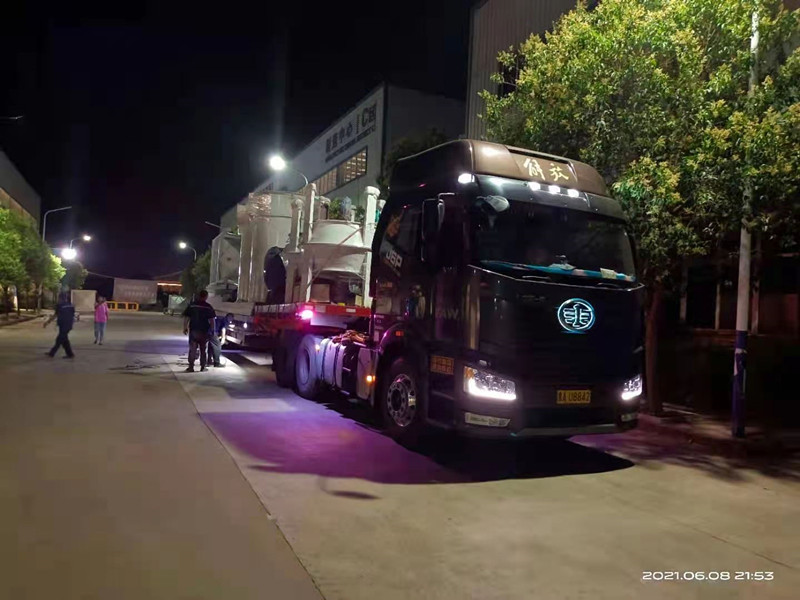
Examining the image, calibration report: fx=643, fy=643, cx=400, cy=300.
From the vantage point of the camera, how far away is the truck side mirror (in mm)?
6707

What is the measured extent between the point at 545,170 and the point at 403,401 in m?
3.15

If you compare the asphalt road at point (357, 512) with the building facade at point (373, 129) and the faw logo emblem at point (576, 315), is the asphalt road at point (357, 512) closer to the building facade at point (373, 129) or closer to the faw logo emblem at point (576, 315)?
the faw logo emblem at point (576, 315)

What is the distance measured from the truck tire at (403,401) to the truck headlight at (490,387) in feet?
2.66

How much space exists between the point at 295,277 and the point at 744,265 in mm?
7640

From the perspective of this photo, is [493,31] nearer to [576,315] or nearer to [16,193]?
[576,315]

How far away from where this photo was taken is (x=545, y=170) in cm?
742

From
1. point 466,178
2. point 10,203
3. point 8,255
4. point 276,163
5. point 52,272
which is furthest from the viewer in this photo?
point 10,203

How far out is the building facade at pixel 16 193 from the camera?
47000 millimetres

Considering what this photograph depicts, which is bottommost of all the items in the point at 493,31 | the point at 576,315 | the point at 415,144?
the point at 576,315

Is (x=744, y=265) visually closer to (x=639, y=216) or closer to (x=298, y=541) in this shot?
(x=639, y=216)

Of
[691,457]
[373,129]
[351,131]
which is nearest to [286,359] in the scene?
[691,457]

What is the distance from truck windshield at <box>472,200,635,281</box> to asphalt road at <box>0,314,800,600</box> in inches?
88.8

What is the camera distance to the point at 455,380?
21.5ft

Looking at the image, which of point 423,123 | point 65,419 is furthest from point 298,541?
point 423,123
